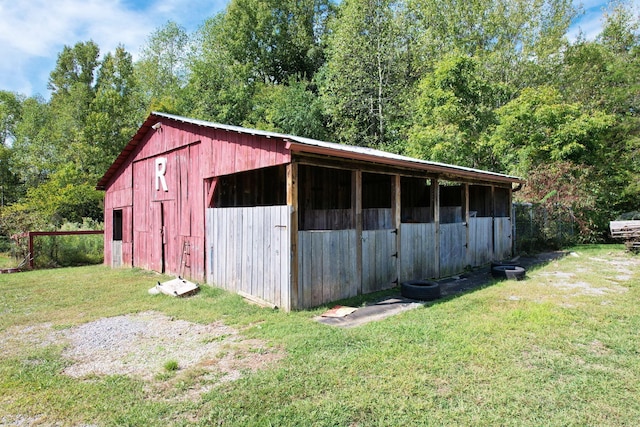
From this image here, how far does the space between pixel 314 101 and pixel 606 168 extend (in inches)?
595

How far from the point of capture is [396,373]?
140 inches

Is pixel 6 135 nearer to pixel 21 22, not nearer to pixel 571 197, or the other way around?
pixel 21 22

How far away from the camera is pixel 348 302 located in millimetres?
6355

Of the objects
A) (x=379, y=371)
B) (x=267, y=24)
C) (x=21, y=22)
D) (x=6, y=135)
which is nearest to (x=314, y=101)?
(x=267, y=24)

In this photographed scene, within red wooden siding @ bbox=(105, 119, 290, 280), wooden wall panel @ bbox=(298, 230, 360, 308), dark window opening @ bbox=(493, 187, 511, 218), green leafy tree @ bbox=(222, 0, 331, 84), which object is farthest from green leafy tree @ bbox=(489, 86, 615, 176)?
green leafy tree @ bbox=(222, 0, 331, 84)

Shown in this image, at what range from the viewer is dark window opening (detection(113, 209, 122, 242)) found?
44.3 ft

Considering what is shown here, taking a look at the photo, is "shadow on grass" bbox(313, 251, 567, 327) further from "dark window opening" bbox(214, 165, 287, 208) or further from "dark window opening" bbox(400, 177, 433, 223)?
"dark window opening" bbox(214, 165, 287, 208)

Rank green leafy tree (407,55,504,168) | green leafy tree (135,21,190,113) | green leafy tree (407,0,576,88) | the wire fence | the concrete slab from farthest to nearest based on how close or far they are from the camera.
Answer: green leafy tree (135,21,190,113), green leafy tree (407,0,576,88), green leafy tree (407,55,504,168), the wire fence, the concrete slab

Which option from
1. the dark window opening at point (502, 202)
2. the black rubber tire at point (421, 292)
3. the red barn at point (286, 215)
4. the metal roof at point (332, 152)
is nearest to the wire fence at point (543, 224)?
the dark window opening at point (502, 202)

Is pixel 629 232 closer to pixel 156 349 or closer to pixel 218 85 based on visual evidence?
pixel 156 349

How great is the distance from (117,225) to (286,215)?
1037 cm

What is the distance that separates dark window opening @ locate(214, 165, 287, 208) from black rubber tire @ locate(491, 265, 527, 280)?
5.15 m

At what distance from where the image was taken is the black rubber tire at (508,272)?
8.30 metres

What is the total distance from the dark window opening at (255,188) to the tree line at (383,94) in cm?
959
